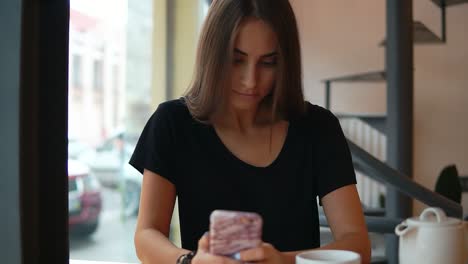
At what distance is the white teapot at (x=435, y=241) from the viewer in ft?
2.81

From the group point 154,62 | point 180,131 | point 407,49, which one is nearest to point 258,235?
point 180,131

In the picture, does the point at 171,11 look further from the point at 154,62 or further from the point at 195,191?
the point at 195,191

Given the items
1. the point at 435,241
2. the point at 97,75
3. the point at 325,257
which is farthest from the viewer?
the point at 97,75

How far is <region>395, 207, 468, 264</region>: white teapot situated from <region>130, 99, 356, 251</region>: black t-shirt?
351 mm

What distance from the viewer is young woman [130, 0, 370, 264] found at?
1.11 m

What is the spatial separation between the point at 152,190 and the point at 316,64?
11.2 feet

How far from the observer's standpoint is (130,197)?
3488mm

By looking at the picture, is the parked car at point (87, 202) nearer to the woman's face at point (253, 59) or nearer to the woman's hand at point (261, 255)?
the woman's face at point (253, 59)

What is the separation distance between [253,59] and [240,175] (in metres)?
0.28

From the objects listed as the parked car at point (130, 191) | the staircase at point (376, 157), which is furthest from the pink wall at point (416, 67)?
the parked car at point (130, 191)

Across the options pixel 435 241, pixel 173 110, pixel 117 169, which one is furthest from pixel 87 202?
pixel 435 241

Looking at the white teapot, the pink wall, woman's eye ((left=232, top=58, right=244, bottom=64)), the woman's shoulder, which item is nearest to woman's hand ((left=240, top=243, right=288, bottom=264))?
the white teapot

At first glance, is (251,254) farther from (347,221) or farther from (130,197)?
(130,197)

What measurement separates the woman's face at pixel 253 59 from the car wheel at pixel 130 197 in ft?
8.02
